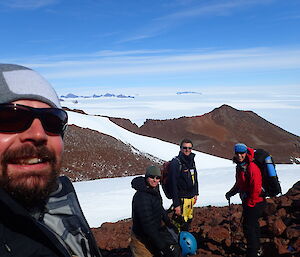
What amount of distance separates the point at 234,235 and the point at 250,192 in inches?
71.5

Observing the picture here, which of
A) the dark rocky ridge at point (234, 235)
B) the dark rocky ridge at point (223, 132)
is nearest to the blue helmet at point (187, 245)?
the dark rocky ridge at point (234, 235)

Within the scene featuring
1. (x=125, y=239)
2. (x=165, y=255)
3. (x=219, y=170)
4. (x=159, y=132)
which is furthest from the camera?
(x=159, y=132)

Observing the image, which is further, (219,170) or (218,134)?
(218,134)

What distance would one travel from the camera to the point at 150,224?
14.0 ft

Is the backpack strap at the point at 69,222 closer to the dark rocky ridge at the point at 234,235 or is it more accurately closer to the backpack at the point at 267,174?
the backpack at the point at 267,174

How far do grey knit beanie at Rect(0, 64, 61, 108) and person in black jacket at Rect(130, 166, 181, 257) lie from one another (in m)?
2.93

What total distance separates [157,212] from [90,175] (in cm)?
1493

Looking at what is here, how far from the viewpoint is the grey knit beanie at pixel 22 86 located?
142 cm

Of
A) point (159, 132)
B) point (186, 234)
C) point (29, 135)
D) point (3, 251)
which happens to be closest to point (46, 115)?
point (29, 135)

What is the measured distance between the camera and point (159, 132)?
40.7 meters

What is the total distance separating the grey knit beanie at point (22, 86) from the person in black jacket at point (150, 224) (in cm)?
293

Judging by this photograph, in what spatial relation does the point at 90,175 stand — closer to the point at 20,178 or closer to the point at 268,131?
the point at 20,178

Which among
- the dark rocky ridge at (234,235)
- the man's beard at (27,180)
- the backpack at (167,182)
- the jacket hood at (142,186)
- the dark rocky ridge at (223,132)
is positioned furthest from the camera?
the dark rocky ridge at (223,132)

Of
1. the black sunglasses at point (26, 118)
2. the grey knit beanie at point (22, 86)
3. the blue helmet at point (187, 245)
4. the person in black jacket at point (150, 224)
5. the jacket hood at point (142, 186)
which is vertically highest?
the grey knit beanie at point (22, 86)
